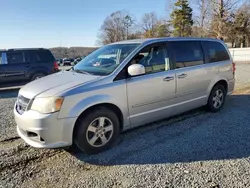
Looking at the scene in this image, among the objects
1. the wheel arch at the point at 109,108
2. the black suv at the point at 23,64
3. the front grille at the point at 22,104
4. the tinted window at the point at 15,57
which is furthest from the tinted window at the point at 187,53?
the tinted window at the point at 15,57

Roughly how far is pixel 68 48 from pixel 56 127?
68083 millimetres

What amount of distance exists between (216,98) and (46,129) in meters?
3.89

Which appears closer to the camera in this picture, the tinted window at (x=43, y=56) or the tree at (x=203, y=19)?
the tinted window at (x=43, y=56)

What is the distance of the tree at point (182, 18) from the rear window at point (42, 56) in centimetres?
3804

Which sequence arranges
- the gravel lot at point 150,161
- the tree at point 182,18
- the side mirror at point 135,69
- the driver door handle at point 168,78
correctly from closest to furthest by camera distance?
the gravel lot at point 150,161 → the side mirror at point 135,69 → the driver door handle at point 168,78 → the tree at point 182,18

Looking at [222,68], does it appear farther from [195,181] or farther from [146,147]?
[195,181]

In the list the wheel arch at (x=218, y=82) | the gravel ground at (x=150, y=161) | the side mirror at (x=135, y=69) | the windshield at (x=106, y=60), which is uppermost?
the windshield at (x=106, y=60)

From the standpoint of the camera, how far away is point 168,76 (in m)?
4.04

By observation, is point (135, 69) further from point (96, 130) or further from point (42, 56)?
point (42, 56)

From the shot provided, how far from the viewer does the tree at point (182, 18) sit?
43.5 m

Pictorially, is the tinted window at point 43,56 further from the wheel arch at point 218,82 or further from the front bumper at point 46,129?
the wheel arch at point 218,82

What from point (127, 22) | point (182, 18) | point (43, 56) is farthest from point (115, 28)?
point (43, 56)

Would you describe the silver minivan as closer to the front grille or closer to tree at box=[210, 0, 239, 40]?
the front grille

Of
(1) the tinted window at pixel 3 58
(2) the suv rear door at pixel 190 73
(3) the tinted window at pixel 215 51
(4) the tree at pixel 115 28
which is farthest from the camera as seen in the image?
(4) the tree at pixel 115 28
